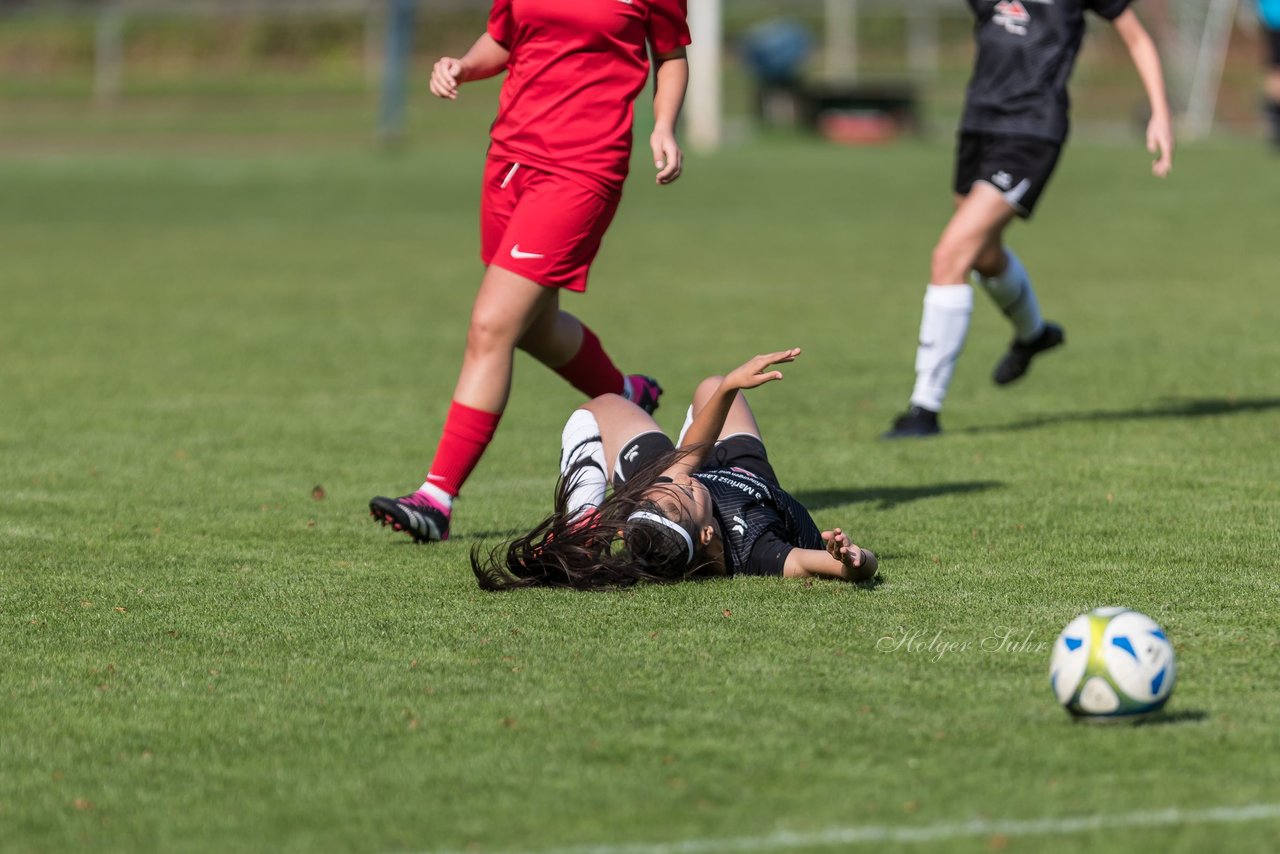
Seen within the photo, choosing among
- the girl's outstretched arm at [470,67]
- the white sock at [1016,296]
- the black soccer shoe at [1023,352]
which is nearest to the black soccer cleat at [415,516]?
the girl's outstretched arm at [470,67]

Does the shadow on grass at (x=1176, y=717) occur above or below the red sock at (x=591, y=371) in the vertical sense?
above

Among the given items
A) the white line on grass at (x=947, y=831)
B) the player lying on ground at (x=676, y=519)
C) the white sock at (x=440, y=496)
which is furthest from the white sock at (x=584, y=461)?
the white line on grass at (x=947, y=831)

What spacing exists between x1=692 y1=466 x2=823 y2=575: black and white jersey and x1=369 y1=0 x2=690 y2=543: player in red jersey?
2.91 ft

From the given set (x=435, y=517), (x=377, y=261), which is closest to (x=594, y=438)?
(x=435, y=517)

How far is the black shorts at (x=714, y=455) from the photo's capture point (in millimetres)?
6109

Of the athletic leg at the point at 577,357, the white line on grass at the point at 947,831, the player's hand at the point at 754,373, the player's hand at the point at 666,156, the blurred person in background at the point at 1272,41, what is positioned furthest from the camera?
the blurred person in background at the point at 1272,41

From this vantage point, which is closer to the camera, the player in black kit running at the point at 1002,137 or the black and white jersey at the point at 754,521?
the black and white jersey at the point at 754,521

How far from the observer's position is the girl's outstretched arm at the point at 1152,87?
8414 mm

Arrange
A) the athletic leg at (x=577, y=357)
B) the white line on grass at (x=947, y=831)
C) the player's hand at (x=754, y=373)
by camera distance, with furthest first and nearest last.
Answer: the athletic leg at (x=577, y=357)
the player's hand at (x=754, y=373)
the white line on grass at (x=947, y=831)

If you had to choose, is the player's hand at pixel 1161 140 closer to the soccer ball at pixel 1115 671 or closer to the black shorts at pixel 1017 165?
the black shorts at pixel 1017 165

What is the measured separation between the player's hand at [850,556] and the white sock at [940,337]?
3204mm

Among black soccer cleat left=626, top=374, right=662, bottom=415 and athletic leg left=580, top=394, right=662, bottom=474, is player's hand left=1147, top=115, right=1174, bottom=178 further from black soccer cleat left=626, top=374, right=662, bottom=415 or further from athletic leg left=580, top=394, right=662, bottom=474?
athletic leg left=580, top=394, right=662, bottom=474

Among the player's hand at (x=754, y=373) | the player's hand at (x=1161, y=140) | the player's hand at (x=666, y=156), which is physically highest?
the player's hand at (x=666, y=156)

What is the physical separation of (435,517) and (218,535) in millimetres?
818
